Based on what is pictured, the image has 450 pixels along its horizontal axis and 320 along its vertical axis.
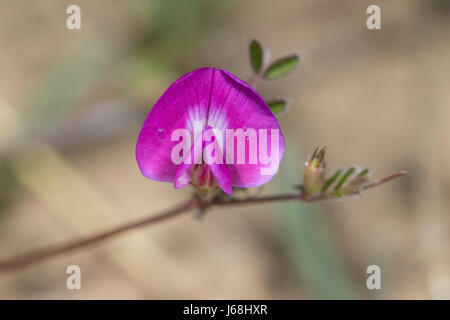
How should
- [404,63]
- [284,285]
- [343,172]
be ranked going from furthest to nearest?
1. [404,63]
2. [284,285]
3. [343,172]

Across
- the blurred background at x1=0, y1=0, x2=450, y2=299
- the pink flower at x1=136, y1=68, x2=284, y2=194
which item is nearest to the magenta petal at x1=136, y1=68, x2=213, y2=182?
the pink flower at x1=136, y1=68, x2=284, y2=194

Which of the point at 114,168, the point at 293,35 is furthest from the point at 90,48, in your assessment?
the point at 293,35

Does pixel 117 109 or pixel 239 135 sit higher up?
pixel 117 109

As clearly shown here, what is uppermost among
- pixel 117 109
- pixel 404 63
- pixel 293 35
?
pixel 293 35

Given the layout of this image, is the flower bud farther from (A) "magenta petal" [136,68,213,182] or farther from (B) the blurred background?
(B) the blurred background

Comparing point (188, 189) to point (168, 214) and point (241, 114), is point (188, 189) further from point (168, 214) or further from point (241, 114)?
point (241, 114)

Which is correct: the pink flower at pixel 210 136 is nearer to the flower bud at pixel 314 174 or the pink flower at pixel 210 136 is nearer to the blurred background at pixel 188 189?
the flower bud at pixel 314 174

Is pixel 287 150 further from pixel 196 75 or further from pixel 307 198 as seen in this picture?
pixel 196 75
